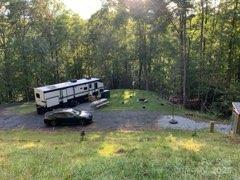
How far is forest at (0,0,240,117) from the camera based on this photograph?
137 feet

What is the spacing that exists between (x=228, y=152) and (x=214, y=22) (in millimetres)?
28065

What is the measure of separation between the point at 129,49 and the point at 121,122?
24699 mm

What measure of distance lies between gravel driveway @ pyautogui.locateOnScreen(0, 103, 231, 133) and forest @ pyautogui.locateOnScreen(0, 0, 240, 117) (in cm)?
857

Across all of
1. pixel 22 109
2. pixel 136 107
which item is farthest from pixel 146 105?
pixel 22 109

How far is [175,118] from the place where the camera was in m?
32.2

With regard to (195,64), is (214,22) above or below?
above

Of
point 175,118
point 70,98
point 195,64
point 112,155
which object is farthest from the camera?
point 195,64

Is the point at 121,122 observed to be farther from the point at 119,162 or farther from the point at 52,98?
the point at 119,162

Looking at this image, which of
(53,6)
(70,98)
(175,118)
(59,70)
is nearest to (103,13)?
(53,6)

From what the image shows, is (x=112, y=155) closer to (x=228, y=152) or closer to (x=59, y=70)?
(x=228, y=152)

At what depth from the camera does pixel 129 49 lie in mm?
53688

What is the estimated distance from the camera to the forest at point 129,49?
4172 centimetres

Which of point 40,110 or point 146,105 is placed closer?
point 40,110

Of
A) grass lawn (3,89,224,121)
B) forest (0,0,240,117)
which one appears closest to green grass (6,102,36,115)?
grass lawn (3,89,224,121)
